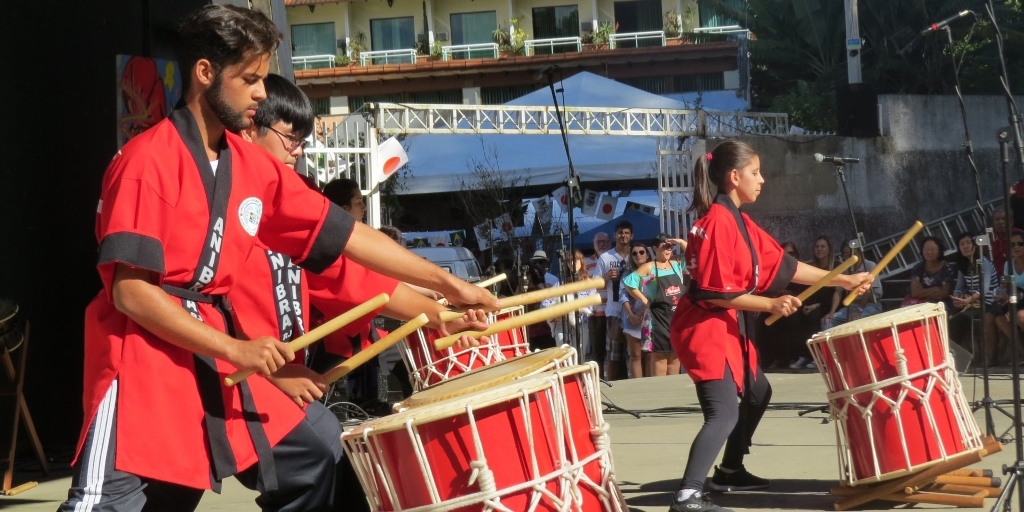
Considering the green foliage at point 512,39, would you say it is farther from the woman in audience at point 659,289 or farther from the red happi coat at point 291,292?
the red happi coat at point 291,292

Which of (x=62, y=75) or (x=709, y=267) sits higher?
(x=62, y=75)

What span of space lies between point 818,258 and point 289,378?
28.9 feet

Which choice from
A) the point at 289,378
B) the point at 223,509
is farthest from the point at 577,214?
the point at 289,378

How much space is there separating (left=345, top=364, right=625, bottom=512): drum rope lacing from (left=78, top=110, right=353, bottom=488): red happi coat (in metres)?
0.31

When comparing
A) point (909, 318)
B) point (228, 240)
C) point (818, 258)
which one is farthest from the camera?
point (818, 258)

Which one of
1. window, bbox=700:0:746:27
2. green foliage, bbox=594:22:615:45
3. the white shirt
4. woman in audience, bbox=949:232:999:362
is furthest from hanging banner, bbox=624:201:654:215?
window, bbox=700:0:746:27

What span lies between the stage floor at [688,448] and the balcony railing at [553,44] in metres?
23.0

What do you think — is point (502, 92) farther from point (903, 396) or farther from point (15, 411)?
point (903, 396)

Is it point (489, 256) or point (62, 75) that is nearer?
point (62, 75)

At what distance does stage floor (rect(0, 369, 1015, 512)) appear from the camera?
527 cm

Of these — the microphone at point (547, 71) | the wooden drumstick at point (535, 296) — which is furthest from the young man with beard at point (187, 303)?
the microphone at point (547, 71)

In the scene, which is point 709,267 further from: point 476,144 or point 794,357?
point 476,144

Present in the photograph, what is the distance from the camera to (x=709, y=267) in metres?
4.75

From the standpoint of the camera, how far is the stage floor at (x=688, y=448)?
527 centimetres
